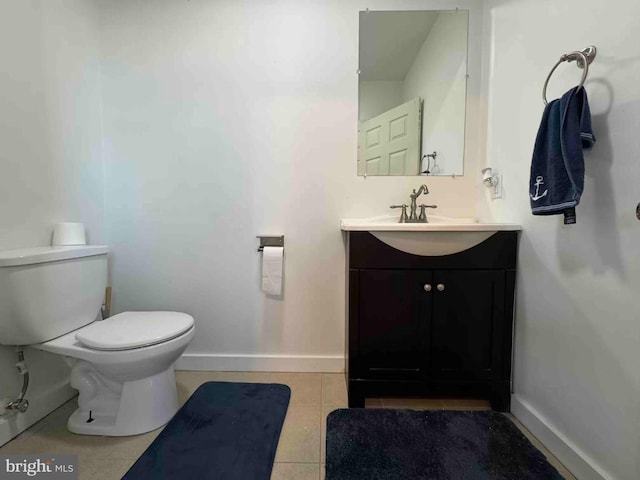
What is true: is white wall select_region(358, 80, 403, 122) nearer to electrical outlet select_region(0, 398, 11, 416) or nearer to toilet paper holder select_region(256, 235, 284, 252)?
toilet paper holder select_region(256, 235, 284, 252)

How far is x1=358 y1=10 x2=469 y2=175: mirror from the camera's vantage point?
4.86ft

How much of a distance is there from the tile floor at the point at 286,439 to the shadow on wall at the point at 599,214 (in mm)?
733

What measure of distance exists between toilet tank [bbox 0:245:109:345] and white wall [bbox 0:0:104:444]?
170 millimetres

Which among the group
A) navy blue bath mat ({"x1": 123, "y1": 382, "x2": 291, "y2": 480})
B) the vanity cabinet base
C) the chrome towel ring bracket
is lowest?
navy blue bath mat ({"x1": 123, "y1": 382, "x2": 291, "y2": 480})

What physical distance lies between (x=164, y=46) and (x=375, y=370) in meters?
1.98

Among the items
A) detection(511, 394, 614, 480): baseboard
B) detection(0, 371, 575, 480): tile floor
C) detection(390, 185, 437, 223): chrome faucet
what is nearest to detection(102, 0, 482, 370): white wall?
detection(390, 185, 437, 223): chrome faucet

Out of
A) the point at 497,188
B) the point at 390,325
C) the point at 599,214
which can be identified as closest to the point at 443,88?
the point at 497,188

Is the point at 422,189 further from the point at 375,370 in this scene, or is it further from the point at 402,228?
the point at 375,370

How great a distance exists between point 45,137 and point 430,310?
1.85 m

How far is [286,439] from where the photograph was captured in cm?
107

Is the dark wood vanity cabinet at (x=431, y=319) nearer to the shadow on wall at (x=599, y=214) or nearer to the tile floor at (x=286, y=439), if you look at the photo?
the tile floor at (x=286, y=439)

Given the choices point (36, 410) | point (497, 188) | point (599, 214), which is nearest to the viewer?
point (599, 214)

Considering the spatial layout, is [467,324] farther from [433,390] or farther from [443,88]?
[443,88]

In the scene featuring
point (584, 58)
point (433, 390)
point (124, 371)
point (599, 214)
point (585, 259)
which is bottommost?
point (433, 390)
